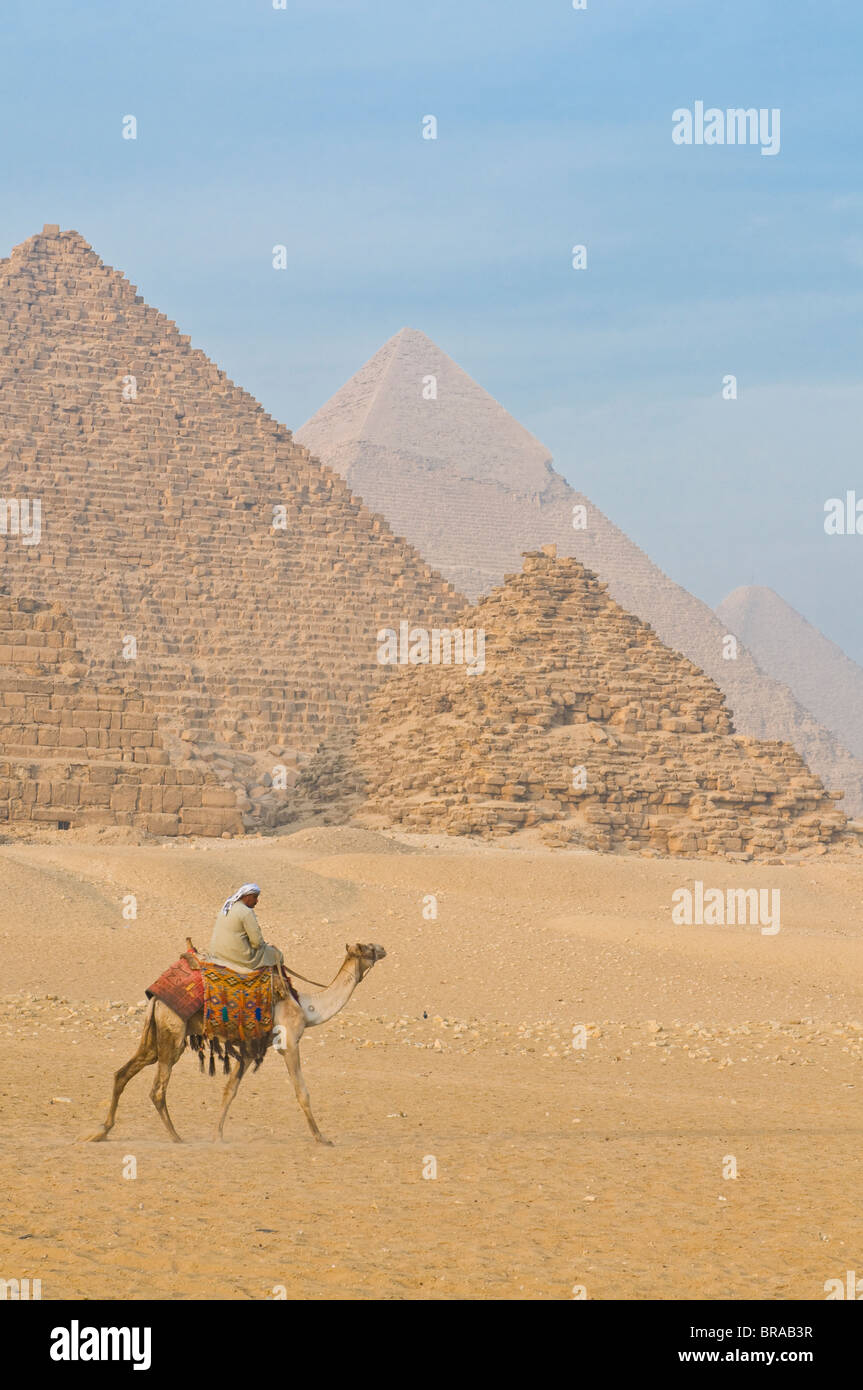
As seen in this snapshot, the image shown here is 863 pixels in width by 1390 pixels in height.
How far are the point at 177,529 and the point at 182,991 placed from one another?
202ft

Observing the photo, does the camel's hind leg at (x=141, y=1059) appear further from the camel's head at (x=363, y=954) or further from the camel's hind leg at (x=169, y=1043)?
the camel's head at (x=363, y=954)

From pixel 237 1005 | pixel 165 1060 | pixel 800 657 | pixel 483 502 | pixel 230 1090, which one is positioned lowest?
pixel 230 1090

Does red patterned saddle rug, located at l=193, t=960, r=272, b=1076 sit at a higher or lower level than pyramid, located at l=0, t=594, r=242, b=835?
lower

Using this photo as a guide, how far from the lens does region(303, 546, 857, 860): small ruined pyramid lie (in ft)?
119

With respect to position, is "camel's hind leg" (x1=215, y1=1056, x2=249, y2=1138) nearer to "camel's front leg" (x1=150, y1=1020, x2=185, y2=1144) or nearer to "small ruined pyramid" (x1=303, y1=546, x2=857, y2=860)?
"camel's front leg" (x1=150, y1=1020, x2=185, y2=1144)

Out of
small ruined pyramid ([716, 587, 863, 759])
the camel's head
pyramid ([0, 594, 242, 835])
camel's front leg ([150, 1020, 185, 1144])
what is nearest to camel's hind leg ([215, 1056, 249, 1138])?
camel's front leg ([150, 1020, 185, 1144])

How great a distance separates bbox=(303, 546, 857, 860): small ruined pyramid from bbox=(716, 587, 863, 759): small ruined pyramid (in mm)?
99805

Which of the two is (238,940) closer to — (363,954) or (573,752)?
(363,954)

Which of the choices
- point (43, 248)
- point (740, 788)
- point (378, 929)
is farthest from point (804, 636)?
point (378, 929)

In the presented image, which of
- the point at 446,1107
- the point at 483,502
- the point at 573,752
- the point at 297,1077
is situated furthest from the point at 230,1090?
the point at 483,502

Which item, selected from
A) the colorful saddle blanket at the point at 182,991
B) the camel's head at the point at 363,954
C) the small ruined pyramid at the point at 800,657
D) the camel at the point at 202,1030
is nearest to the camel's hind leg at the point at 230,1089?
the camel at the point at 202,1030

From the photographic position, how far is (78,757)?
3097cm

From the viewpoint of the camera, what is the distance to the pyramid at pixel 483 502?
114m
